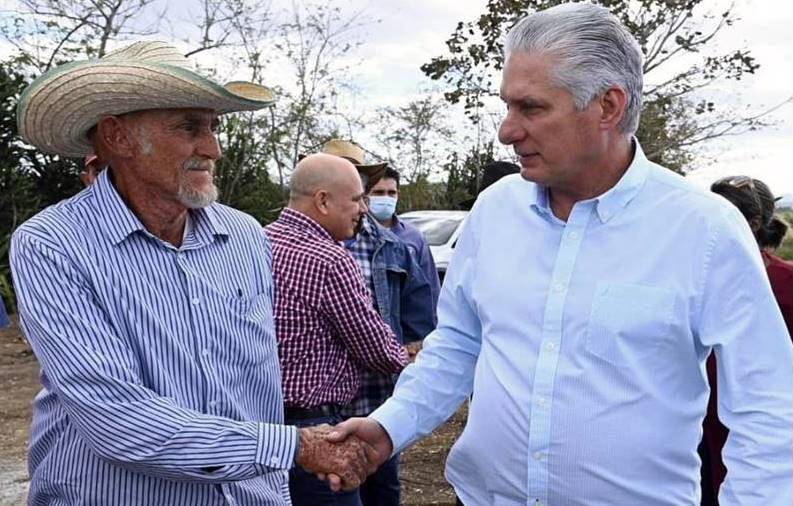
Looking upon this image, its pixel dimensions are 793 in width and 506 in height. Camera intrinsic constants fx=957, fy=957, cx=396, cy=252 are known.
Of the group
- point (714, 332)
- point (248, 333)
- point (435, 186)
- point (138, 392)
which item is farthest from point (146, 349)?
point (435, 186)

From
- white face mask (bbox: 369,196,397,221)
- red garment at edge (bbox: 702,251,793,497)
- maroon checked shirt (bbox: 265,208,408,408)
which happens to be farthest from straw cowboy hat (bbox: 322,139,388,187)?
red garment at edge (bbox: 702,251,793,497)

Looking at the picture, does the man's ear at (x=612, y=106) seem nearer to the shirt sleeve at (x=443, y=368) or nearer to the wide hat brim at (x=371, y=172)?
the shirt sleeve at (x=443, y=368)

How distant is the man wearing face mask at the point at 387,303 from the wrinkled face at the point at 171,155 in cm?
179

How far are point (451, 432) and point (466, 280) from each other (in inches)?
209

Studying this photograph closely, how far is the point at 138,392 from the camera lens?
2486mm

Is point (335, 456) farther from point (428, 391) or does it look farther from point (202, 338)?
point (202, 338)

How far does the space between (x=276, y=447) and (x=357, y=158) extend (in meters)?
4.00

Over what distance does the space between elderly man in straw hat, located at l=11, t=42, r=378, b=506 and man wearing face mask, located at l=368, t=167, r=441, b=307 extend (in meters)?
2.58

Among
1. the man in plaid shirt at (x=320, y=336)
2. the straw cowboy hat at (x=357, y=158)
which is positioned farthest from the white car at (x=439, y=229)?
the man in plaid shirt at (x=320, y=336)

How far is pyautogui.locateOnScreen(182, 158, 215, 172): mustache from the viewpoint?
2.80 metres

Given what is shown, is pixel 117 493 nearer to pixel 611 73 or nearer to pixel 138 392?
pixel 138 392

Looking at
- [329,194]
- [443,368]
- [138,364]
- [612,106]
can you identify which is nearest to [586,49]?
[612,106]

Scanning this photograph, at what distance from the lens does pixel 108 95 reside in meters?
2.75

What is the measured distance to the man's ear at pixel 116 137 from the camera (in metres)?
2.80
